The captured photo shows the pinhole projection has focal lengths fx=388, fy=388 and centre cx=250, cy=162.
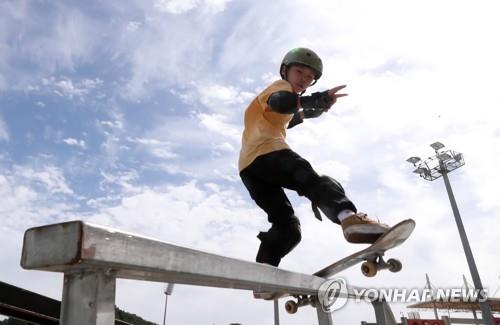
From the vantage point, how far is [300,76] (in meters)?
3.63

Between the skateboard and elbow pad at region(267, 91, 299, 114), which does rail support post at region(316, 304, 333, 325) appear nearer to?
the skateboard

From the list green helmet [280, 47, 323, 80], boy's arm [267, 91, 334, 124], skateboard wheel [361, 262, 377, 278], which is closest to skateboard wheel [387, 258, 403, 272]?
skateboard wheel [361, 262, 377, 278]

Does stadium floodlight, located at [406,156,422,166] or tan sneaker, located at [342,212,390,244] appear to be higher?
A: stadium floodlight, located at [406,156,422,166]

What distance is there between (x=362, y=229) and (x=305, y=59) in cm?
165

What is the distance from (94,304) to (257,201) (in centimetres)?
259

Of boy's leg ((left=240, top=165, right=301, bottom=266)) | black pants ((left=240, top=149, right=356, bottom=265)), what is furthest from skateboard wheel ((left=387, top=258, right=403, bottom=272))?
boy's leg ((left=240, top=165, right=301, bottom=266))

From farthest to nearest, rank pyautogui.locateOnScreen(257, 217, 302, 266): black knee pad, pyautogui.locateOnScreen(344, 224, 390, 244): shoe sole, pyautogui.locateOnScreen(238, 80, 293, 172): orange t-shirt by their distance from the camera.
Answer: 1. pyautogui.locateOnScreen(257, 217, 302, 266): black knee pad
2. pyautogui.locateOnScreen(238, 80, 293, 172): orange t-shirt
3. pyautogui.locateOnScreen(344, 224, 390, 244): shoe sole

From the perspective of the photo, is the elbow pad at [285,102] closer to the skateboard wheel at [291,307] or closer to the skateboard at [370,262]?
the skateboard at [370,262]

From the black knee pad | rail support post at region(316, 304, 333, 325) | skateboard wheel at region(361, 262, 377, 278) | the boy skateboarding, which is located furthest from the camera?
the black knee pad

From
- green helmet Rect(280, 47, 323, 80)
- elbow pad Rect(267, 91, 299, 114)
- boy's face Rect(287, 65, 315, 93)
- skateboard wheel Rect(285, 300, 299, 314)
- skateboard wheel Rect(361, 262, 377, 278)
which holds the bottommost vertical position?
skateboard wheel Rect(285, 300, 299, 314)

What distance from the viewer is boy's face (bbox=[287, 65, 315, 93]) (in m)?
3.62

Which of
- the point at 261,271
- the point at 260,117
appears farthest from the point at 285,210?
the point at 261,271

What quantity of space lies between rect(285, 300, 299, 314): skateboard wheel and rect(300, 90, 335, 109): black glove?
1.57m

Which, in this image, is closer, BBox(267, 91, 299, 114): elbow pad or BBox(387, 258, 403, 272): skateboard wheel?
BBox(267, 91, 299, 114): elbow pad
